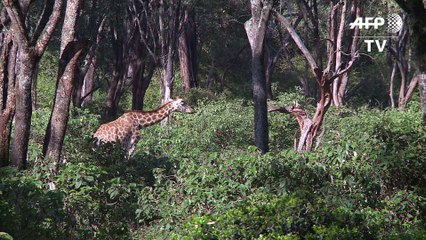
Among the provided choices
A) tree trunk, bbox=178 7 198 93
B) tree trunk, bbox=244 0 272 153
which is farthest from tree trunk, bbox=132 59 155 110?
tree trunk, bbox=244 0 272 153

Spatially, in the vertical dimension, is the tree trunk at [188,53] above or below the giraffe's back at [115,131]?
above

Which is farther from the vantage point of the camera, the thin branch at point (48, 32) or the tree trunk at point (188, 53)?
the tree trunk at point (188, 53)

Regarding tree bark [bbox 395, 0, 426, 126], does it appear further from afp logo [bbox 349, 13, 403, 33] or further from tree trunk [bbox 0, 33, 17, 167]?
afp logo [bbox 349, 13, 403, 33]

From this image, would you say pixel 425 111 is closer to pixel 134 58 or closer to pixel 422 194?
pixel 422 194

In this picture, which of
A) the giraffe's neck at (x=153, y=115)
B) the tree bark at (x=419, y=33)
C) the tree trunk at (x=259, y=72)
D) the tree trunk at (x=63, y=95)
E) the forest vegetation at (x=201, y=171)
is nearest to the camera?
the forest vegetation at (x=201, y=171)

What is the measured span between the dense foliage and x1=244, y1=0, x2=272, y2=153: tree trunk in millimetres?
2157

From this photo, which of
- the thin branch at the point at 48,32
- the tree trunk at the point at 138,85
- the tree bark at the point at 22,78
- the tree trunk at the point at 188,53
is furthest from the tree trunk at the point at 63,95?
the tree trunk at the point at 188,53

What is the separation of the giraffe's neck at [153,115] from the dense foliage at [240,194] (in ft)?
19.9

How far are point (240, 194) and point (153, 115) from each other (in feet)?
29.1

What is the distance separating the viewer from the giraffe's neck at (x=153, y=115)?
17.9 m

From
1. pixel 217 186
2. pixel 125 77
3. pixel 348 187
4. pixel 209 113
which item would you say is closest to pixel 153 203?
pixel 217 186

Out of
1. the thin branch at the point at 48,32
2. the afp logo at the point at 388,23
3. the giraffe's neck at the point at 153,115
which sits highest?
the afp logo at the point at 388,23

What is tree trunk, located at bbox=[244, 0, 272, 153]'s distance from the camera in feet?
45.0

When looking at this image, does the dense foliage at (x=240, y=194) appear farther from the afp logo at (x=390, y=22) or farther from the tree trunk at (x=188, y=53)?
the tree trunk at (x=188, y=53)
